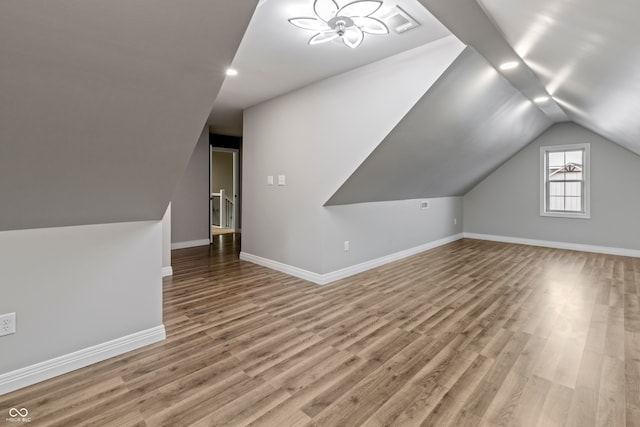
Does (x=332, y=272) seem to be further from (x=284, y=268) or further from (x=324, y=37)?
(x=324, y=37)

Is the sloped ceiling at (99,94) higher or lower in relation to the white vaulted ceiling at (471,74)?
lower

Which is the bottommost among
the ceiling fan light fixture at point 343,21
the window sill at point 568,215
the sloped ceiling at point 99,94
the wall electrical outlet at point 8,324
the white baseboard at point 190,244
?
the white baseboard at point 190,244

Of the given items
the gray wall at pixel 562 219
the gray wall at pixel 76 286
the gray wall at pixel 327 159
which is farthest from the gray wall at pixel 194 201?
the gray wall at pixel 562 219

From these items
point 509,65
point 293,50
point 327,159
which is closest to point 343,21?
point 293,50

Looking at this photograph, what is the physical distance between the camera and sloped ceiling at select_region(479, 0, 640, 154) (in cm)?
157

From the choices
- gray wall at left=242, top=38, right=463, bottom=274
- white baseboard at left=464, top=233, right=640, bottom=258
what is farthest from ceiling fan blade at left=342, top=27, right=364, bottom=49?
white baseboard at left=464, top=233, right=640, bottom=258

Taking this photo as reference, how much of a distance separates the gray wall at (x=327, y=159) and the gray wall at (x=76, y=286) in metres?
1.98

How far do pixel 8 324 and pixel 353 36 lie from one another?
114 inches

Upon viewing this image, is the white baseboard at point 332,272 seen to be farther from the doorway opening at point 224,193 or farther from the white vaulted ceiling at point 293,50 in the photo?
the doorway opening at point 224,193

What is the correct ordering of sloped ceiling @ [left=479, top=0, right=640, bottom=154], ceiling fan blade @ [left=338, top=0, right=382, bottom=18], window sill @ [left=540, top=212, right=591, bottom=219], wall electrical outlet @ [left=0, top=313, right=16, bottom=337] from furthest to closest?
1. window sill @ [left=540, top=212, right=591, bottom=219]
2. ceiling fan blade @ [left=338, top=0, right=382, bottom=18]
3. wall electrical outlet @ [left=0, top=313, right=16, bottom=337]
4. sloped ceiling @ [left=479, top=0, right=640, bottom=154]

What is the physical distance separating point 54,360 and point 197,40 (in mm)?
2094

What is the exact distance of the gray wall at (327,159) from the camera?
3.05 meters

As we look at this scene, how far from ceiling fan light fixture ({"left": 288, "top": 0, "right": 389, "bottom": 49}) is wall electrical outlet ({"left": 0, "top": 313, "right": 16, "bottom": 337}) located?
8.21ft

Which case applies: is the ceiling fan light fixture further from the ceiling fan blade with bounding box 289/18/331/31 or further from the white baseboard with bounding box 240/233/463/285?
the white baseboard with bounding box 240/233/463/285
